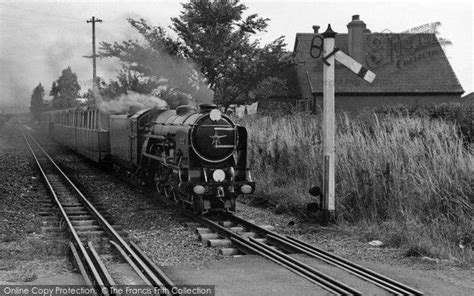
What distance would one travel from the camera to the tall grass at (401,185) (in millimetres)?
7930

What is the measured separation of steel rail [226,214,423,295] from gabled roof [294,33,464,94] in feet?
87.1

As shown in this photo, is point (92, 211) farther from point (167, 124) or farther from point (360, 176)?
point (360, 176)

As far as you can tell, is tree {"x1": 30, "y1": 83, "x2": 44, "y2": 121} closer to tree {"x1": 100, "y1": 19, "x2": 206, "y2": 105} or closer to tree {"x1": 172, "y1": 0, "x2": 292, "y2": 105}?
tree {"x1": 100, "y1": 19, "x2": 206, "y2": 105}

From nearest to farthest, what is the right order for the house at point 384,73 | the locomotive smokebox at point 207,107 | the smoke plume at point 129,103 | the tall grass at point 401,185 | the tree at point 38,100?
the tall grass at point 401,185
the locomotive smokebox at point 207,107
the smoke plume at point 129,103
the house at point 384,73
the tree at point 38,100

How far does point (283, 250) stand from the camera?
7609 millimetres

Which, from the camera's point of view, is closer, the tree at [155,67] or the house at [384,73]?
the tree at [155,67]

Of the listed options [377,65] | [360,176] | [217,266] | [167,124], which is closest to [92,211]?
[167,124]

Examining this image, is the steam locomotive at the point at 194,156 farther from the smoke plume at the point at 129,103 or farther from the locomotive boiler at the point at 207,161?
the smoke plume at the point at 129,103

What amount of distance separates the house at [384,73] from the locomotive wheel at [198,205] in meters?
24.1

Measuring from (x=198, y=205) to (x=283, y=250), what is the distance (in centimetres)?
284

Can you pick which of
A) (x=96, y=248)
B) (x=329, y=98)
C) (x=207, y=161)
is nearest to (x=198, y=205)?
(x=207, y=161)

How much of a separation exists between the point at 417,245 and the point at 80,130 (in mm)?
18378

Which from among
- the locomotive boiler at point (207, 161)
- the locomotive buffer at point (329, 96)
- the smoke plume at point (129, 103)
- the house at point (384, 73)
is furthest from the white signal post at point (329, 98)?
the house at point (384, 73)

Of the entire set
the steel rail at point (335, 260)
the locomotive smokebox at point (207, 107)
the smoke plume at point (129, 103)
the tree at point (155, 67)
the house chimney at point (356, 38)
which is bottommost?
the steel rail at point (335, 260)
